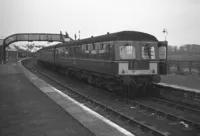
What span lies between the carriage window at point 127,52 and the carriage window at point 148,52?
68 cm

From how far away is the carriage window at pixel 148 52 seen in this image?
12.3m

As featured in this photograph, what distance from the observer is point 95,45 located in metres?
14.1

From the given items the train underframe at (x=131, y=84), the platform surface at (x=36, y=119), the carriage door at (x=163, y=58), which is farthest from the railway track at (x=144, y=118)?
the carriage door at (x=163, y=58)

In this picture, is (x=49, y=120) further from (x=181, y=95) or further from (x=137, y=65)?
(x=181, y=95)

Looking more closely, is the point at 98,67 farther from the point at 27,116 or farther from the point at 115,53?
the point at 27,116

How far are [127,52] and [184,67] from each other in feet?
29.8

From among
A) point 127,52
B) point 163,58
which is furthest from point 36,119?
point 163,58

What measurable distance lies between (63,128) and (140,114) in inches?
159

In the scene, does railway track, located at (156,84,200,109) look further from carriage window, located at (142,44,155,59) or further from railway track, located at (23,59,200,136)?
carriage window, located at (142,44,155,59)

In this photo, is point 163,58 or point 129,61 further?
point 163,58

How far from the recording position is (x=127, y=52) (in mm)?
11922

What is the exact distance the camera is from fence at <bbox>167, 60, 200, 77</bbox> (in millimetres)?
17906

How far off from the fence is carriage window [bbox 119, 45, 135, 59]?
25.2 feet

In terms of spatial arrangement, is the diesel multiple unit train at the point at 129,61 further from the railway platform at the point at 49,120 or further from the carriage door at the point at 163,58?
the railway platform at the point at 49,120
